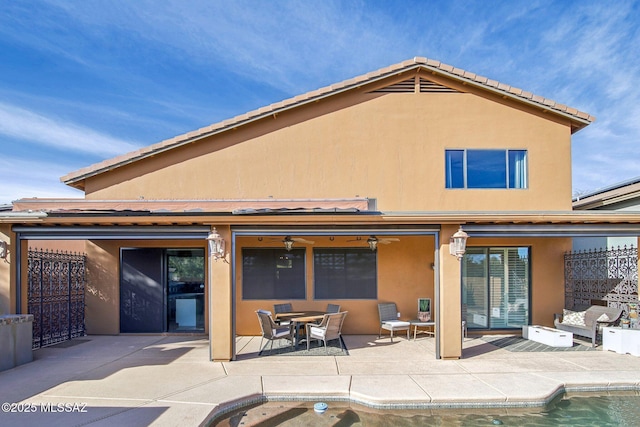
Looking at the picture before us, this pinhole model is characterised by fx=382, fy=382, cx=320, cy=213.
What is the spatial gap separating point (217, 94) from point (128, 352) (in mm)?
16350

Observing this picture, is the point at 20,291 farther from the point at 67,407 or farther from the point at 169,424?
the point at 169,424

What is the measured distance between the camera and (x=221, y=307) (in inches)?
354

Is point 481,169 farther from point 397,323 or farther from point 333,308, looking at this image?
point 333,308

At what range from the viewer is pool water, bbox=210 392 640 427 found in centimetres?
596

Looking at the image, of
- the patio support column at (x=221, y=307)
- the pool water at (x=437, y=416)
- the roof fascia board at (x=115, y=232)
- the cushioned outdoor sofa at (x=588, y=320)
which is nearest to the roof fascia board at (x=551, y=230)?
the cushioned outdoor sofa at (x=588, y=320)

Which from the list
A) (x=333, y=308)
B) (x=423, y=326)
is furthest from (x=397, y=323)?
(x=333, y=308)

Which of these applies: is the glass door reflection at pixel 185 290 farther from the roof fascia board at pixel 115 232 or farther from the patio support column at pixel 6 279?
the patio support column at pixel 6 279

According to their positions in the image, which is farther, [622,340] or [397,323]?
[397,323]

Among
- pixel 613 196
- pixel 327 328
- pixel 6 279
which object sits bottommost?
pixel 327 328

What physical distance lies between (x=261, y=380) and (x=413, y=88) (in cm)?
966

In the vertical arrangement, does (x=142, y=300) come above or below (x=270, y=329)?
above

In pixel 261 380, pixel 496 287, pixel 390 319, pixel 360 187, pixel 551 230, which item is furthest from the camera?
pixel 496 287

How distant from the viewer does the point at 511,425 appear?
19.4 ft

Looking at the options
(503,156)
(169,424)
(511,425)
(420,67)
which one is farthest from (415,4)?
(169,424)
